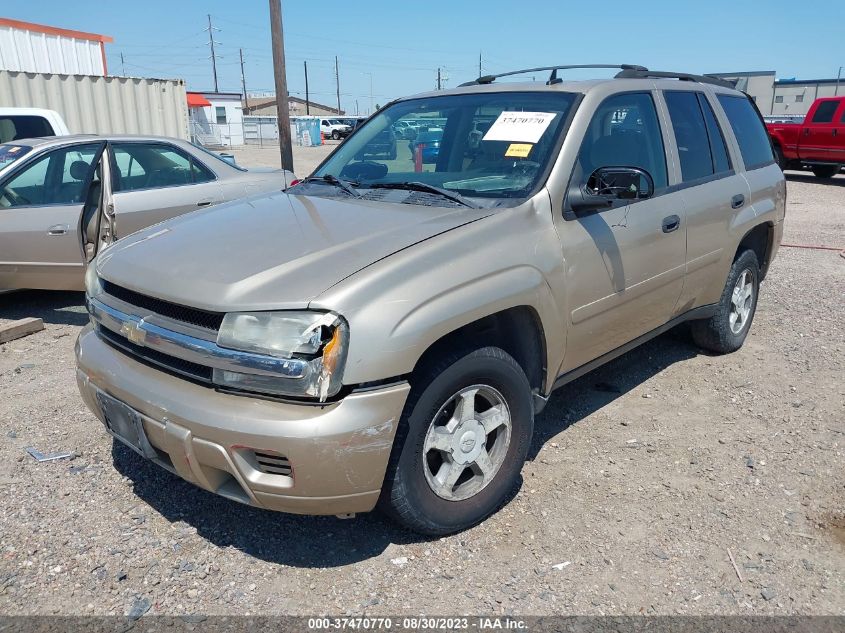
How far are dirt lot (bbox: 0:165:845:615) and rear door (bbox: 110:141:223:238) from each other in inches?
79.4

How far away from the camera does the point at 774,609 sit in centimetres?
252

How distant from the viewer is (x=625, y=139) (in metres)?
3.69

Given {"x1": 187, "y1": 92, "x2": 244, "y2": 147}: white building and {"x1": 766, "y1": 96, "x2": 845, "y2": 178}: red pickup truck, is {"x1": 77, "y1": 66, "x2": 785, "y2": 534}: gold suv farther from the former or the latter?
{"x1": 187, "y1": 92, "x2": 244, "y2": 147}: white building

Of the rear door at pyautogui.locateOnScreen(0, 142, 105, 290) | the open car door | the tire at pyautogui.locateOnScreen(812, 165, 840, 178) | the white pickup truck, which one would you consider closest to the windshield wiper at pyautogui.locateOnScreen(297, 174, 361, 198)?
the open car door

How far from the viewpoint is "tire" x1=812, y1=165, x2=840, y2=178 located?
1666 cm

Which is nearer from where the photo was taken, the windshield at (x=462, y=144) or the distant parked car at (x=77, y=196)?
the windshield at (x=462, y=144)

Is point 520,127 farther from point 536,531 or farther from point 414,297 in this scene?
point 536,531

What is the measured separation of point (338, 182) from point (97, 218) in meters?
2.62

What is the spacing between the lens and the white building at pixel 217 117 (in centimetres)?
4584

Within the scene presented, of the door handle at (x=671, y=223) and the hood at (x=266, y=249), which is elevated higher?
the hood at (x=266, y=249)

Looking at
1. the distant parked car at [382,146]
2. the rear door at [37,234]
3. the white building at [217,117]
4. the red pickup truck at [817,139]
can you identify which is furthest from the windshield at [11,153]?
the white building at [217,117]

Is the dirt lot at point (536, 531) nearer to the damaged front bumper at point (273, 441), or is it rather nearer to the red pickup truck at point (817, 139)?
the damaged front bumper at point (273, 441)

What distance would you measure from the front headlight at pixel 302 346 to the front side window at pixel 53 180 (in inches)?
169

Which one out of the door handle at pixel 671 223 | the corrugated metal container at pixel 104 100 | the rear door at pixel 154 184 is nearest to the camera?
the door handle at pixel 671 223
